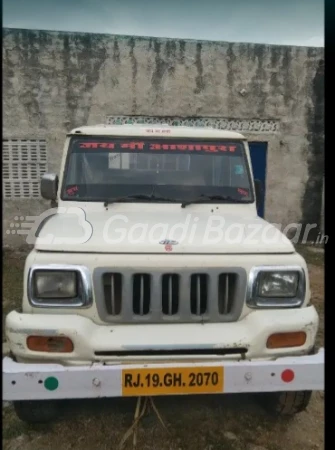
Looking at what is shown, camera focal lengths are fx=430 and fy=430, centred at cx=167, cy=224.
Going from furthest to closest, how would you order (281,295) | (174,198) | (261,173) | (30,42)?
1. (261,173)
2. (30,42)
3. (174,198)
4. (281,295)

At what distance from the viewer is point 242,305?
2631 mm

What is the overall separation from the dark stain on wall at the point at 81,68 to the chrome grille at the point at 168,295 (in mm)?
6817

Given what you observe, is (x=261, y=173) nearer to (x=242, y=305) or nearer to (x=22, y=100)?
(x=22, y=100)

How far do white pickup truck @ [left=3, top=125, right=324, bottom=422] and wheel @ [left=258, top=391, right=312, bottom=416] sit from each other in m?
0.01

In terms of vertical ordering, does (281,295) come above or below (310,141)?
below

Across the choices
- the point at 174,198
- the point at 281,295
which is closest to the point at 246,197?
the point at 174,198

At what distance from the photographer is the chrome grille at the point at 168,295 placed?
2.56 metres

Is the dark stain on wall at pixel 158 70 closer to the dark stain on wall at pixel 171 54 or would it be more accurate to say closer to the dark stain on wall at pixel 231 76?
the dark stain on wall at pixel 171 54

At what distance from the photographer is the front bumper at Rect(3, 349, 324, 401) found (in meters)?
2.36

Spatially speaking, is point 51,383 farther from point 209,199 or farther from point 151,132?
point 151,132

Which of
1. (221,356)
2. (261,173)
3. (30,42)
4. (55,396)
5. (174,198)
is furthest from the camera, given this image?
(261,173)

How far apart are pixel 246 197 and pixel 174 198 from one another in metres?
0.63

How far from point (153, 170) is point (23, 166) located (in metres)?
5.91

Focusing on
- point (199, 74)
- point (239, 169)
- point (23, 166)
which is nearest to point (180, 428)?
point (239, 169)
